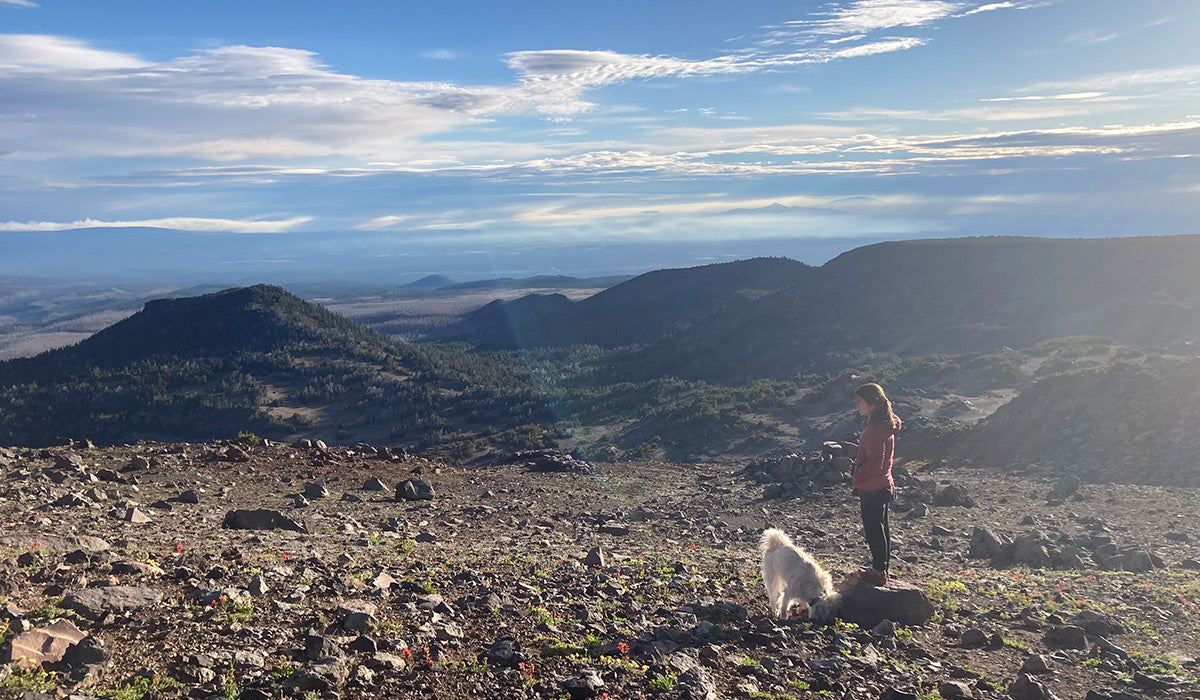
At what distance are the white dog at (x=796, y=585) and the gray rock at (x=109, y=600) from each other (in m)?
5.09

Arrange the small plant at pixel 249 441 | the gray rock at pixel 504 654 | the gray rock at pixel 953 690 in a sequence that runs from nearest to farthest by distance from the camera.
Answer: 1. the gray rock at pixel 504 654
2. the gray rock at pixel 953 690
3. the small plant at pixel 249 441

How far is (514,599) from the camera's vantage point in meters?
7.15

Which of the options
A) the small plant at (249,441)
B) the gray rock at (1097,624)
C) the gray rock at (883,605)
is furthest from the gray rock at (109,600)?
the small plant at (249,441)

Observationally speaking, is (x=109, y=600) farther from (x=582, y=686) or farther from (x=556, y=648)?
(x=582, y=686)

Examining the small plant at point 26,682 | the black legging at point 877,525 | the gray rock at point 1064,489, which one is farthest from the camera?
the gray rock at point 1064,489

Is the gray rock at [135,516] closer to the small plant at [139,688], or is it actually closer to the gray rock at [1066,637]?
the small plant at [139,688]

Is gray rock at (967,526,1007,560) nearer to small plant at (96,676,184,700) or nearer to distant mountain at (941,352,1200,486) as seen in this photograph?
distant mountain at (941,352,1200,486)

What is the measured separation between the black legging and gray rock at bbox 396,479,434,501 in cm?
827

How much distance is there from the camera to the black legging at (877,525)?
25.7 feet

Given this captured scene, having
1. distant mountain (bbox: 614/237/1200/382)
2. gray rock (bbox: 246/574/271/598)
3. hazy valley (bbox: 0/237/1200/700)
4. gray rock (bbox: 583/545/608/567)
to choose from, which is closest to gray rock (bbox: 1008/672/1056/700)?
hazy valley (bbox: 0/237/1200/700)

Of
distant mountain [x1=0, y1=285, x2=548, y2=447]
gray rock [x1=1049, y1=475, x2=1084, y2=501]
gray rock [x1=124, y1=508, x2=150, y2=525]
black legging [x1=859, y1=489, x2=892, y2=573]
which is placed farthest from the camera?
distant mountain [x1=0, y1=285, x2=548, y2=447]

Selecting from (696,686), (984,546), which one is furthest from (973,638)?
(984,546)

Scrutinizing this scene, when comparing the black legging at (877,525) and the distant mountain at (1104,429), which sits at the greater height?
the black legging at (877,525)

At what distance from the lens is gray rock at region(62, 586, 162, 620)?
552 centimetres
